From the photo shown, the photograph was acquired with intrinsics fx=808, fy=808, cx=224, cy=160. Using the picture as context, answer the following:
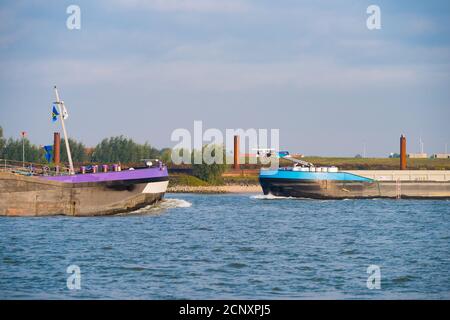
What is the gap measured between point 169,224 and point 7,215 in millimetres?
10910

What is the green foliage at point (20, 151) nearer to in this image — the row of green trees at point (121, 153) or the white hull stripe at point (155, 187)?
the row of green trees at point (121, 153)

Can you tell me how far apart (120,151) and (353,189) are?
69331 millimetres

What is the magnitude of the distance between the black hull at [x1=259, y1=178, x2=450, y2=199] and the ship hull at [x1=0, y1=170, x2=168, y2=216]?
3674cm

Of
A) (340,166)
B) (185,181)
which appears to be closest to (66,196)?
(185,181)

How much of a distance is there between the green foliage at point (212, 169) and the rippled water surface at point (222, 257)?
78654 mm

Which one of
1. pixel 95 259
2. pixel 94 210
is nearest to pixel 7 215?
pixel 94 210

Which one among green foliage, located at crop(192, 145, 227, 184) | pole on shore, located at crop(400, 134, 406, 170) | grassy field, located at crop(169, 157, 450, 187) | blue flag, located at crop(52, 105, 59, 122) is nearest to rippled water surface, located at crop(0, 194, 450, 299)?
blue flag, located at crop(52, 105, 59, 122)

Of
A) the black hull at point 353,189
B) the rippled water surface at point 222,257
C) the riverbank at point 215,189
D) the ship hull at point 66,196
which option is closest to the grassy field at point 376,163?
the riverbank at point 215,189

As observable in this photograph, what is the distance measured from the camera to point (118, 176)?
58188 mm

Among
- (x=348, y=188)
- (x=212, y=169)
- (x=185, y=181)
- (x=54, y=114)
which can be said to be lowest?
(x=348, y=188)

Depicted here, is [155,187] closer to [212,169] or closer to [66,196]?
[66,196]

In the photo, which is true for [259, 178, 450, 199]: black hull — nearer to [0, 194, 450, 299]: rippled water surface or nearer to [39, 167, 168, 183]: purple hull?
[0, 194, 450, 299]: rippled water surface
